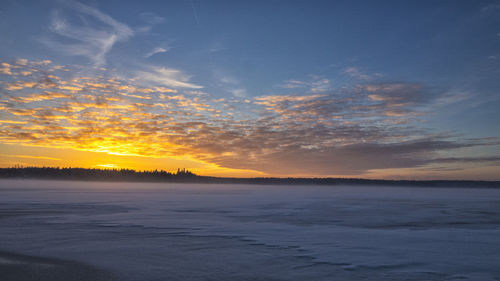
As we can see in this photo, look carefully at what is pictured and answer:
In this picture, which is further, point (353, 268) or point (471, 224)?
point (471, 224)

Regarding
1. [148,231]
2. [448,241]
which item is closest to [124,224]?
[148,231]

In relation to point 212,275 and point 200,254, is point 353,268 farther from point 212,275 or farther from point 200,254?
point 200,254

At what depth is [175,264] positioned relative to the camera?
5562 millimetres

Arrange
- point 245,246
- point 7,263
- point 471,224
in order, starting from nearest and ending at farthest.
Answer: point 7,263
point 245,246
point 471,224

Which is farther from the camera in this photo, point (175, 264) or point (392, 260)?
point (392, 260)

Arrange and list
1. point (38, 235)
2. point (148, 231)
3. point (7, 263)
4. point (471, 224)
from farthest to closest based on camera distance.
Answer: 1. point (471, 224)
2. point (148, 231)
3. point (38, 235)
4. point (7, 263)

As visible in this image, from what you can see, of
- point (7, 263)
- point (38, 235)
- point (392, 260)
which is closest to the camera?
point (7, 263)

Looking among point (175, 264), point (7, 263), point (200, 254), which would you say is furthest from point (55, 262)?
point (200, 254)

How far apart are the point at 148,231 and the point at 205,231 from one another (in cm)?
153

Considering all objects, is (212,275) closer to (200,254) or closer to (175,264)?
(175,264)

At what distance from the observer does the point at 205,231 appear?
928cm

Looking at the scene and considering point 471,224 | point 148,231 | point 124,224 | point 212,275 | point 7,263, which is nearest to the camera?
point 212,275

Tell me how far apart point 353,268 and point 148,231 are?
5706 mm

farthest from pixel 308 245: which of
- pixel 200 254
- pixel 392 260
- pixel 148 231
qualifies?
pixel 148 231
